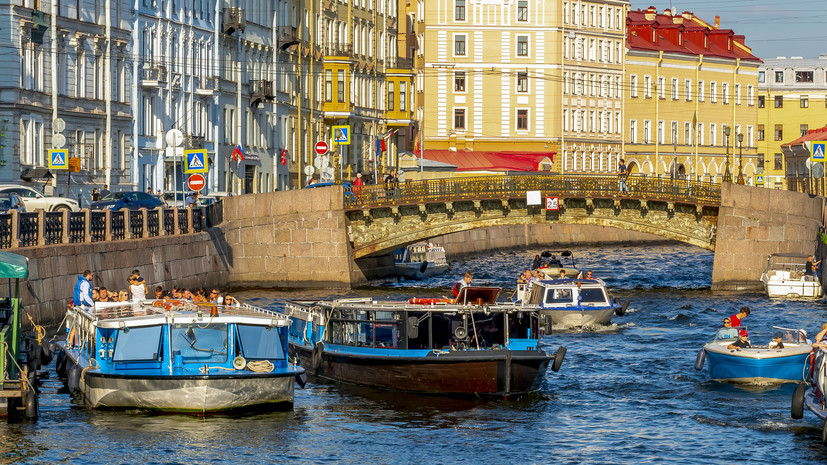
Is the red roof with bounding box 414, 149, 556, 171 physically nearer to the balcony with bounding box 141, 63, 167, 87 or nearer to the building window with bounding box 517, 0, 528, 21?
the building window with bounding box 517, 0, 528, 21

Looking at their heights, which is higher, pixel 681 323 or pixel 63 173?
pixel 63 173

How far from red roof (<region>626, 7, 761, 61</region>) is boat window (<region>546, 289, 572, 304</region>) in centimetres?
8573

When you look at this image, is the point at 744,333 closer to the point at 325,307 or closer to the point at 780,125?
the point at 325,307

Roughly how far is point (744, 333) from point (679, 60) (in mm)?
103713

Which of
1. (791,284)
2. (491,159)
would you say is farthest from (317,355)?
(491,159)

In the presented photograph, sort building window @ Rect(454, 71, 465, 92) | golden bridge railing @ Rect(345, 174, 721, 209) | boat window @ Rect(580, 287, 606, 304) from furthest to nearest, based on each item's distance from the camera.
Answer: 1. building window @ Rect(454, 71, 465, 92)
2. golden bridge railing @ Rect(345, 174, 721, 209)
3. boat window @ Rect(580, 287, 606, 304)

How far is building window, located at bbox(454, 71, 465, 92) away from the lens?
125062 millimetres

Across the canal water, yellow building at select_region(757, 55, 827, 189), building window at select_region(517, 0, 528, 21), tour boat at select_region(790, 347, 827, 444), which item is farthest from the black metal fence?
yellow building at select_region(757, 55, 827, 189)

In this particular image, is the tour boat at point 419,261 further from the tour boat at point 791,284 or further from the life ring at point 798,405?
the life ring at point 798,405

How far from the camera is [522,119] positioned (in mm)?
126500

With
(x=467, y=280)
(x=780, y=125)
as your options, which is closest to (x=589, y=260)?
(x=467, y=280)

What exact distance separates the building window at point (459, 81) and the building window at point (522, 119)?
4489mm

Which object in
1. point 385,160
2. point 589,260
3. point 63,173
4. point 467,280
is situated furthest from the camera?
point 385,160

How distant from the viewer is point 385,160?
383ft
